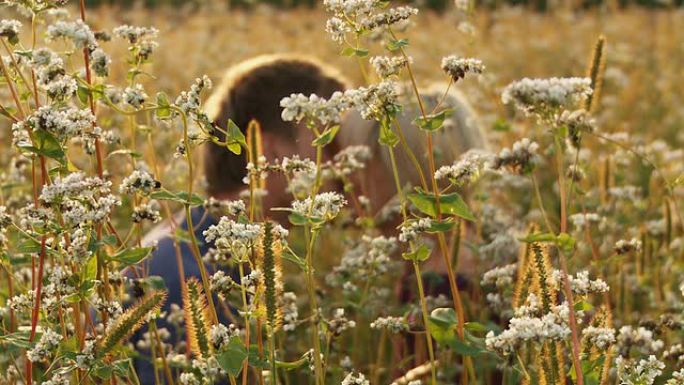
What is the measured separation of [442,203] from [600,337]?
474 millimetres

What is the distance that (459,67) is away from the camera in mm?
2670

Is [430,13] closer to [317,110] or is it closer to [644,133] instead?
[644,133]

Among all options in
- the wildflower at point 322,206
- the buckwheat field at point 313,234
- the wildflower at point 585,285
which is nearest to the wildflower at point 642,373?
the buckwheat field at point 313,234

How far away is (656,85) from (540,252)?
9.18 m

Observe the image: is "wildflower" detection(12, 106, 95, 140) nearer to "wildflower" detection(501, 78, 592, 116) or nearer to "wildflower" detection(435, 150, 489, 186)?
"wildflower" detection(435, 150, 489, 186)

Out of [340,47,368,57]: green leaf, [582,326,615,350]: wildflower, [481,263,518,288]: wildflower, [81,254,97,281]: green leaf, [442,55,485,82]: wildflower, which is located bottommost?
[582,326,615,350]: wildflower

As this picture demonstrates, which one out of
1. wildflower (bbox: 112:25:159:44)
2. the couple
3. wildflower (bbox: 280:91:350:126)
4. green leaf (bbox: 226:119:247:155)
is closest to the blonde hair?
the couple

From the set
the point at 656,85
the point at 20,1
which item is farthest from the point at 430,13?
the point at 20,1

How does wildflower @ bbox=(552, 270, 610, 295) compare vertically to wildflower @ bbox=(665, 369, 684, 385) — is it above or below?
above

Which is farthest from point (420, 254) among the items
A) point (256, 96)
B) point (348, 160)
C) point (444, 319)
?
point (256, 96)

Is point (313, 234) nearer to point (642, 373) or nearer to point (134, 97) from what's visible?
point (134, 97)

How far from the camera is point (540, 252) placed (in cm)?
265

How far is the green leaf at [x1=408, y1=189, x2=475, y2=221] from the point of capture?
2.64 metres

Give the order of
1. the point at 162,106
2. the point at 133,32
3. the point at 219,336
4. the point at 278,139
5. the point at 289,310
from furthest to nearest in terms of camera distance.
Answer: the point at 278,139 → the point at 289,310 → the point at 133,32 → the point at 219,336 → the point at 162,106
